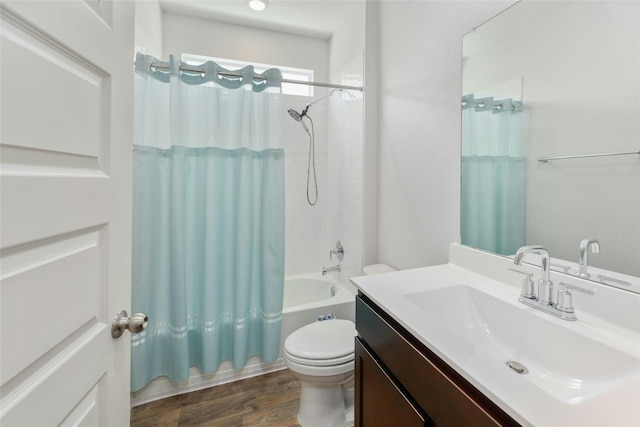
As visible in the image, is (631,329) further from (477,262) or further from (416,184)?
(416,184)

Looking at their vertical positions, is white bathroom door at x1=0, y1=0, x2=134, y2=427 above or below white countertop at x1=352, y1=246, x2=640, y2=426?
above

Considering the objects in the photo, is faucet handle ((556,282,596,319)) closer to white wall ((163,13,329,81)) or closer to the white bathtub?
the white bathtub

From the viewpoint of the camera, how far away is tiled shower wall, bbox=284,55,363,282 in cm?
240

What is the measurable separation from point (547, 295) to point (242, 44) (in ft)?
8.98

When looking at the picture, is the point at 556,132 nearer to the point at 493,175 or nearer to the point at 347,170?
the point at 493,175

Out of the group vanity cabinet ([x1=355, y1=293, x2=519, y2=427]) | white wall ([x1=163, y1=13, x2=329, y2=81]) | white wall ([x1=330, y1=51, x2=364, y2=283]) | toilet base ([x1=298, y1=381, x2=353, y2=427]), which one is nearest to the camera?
vanity cabinet ([x1=355, y1=293, x2=519, y2=427])

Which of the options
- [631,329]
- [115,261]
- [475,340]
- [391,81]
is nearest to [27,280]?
[115,261]

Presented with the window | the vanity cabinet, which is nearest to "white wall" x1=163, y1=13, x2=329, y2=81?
the window

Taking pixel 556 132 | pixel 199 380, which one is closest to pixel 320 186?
pixel 199 380

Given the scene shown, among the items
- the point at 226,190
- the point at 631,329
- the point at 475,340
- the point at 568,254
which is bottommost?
the point at 475,340

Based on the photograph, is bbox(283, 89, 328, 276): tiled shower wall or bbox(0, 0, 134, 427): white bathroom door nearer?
bbox(0, 0, 134, 427): white bathroom door

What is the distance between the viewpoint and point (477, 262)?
1173mm

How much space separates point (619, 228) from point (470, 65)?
838 mm

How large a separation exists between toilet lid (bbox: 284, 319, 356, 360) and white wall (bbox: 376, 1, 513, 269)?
54cm
